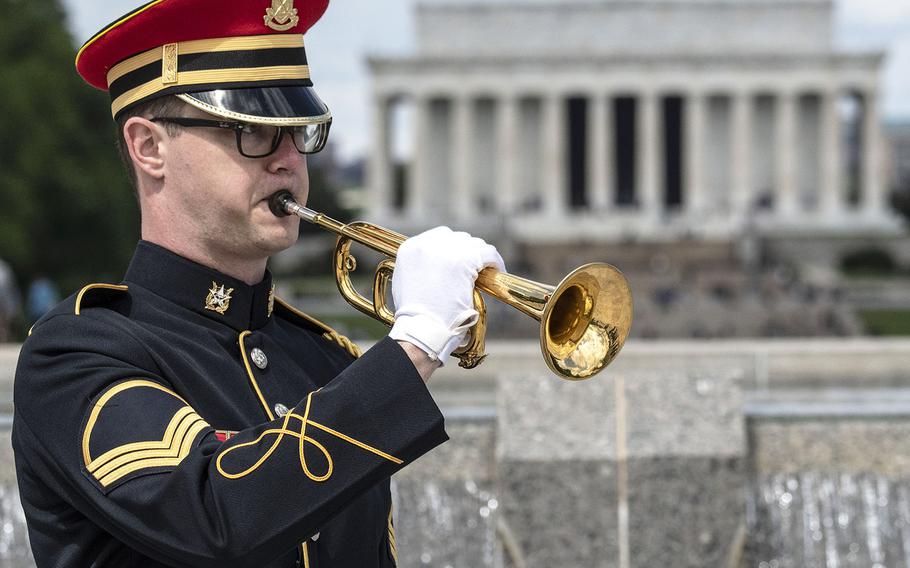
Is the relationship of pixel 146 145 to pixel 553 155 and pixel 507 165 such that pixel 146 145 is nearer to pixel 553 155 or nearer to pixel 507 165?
pixel 507 165

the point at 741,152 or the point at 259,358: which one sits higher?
the point at 259,358

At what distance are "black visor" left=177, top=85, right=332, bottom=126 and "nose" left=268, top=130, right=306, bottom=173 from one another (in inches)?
1.9

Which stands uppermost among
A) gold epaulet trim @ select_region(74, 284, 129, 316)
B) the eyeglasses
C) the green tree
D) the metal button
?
the eyeglasses

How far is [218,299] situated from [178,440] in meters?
0.53

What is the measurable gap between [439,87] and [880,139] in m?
25.2

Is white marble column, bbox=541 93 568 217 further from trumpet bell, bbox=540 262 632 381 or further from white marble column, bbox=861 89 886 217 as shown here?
trumpet bell, bbox=540 262 632 381

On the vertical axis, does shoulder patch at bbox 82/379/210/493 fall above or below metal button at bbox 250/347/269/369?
above

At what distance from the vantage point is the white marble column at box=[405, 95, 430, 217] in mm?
75625

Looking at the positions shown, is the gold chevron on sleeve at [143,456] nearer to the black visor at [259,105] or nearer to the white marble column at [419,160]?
the black visor at [259,105]

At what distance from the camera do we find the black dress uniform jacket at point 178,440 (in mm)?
2342

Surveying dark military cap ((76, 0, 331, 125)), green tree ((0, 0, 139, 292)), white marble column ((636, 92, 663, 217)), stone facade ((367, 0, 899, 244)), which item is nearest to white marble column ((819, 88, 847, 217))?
stone facade ((367, 0, 899, 244))

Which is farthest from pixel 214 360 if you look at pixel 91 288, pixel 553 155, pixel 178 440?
pixel 553 155

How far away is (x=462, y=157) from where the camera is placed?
249ft

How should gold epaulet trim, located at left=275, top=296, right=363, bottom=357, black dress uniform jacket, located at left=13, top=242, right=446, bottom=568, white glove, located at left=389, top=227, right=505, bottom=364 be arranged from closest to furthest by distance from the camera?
1. black dress uniform jacket, located at left=13, top=242, right=446, bottom=568
2. white glove, located at left=389, top=227, right=505, bottom=364
3. gold epaulet trim, located at left=275, top=296, right=363, bottom=357
